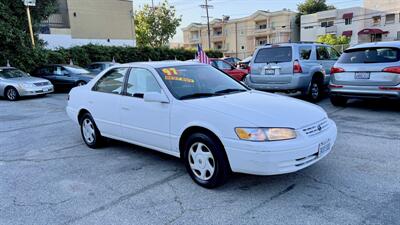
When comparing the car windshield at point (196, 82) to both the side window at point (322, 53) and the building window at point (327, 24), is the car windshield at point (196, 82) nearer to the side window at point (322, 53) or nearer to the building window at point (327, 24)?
the side window at point (322, 53)

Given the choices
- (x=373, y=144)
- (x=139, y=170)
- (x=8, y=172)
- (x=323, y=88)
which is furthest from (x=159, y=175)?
(x=323, y=88)

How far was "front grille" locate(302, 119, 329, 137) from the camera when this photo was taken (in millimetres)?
3551

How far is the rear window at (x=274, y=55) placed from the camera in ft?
29.8

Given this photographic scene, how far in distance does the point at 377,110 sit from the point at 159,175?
6.18 m

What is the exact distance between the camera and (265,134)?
3.38m

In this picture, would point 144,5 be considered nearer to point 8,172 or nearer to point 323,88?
point 323,88

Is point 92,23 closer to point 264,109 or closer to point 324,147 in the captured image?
point 264,109

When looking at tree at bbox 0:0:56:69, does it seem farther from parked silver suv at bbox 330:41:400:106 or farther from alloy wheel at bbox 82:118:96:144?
parked silver suv at bbox 330:41:400:106

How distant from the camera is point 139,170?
4543 millimetres

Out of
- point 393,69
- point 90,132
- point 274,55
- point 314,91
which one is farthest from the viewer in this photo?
point 314,91

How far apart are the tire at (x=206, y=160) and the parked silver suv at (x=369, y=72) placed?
5282mm

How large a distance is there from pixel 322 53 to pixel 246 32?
5032cm

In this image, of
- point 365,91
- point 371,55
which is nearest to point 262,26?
point 371,55

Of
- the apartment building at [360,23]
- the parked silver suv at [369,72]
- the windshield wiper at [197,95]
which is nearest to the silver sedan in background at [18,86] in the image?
the windshield wiper at [197,95]
